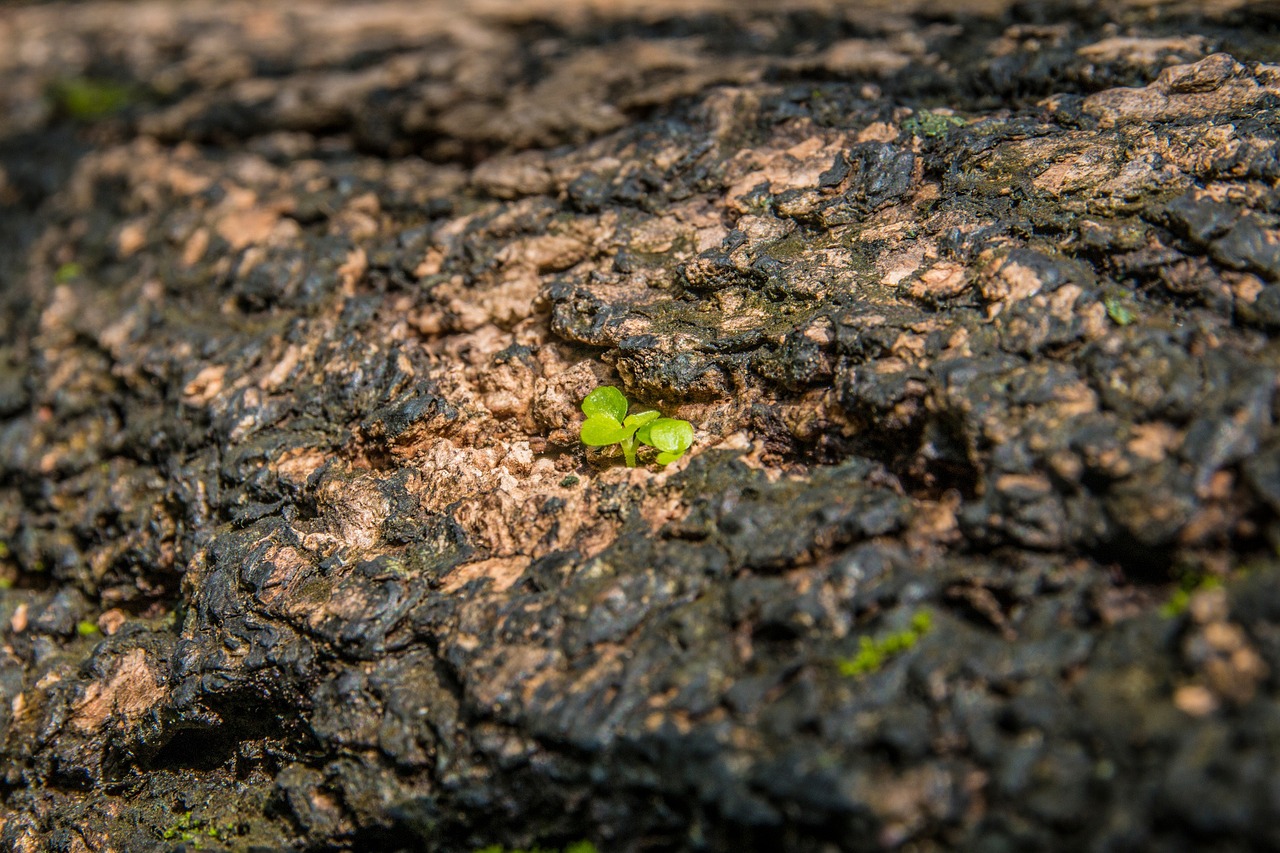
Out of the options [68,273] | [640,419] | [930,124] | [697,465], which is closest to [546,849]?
[697,465]

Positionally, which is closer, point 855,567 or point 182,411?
point 855,567

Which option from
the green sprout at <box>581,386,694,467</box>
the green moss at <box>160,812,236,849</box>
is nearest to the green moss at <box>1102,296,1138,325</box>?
the green sprout at <box>581,386,694,467</box>

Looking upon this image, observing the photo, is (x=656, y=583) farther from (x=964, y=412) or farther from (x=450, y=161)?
(x=450, y=161)

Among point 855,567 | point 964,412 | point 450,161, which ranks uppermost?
point 450,161

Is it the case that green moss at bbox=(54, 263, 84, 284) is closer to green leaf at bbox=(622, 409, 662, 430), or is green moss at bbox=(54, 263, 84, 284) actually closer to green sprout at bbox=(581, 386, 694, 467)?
green sprout at bbox=(581, 386, 694, 467)

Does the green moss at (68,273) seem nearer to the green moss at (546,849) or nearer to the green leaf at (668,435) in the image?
the green leaf at (668,435)

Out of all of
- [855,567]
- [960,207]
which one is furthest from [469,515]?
[960,207]
